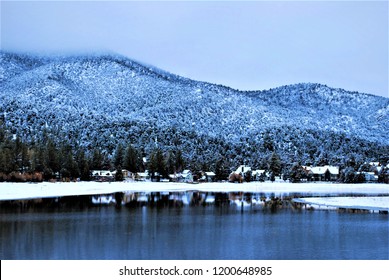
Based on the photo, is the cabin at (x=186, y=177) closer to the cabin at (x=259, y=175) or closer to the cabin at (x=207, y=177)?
the cabin at (x=207, y=177)

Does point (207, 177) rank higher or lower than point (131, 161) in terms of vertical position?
lower

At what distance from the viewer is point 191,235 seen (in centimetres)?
3014

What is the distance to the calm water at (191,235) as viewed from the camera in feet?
80.1

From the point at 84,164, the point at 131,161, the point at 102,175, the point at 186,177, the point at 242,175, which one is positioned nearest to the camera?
the point at 84,164

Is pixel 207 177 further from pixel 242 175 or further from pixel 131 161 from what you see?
pixel 131 161

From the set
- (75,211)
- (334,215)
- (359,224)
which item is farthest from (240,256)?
(75,211)

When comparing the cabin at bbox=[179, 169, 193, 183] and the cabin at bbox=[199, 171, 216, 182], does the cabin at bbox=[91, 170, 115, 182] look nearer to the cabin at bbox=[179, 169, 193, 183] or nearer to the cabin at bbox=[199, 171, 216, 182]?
the cabin at bbox=[179, 169, 193, 183]

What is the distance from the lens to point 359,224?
3512 cm

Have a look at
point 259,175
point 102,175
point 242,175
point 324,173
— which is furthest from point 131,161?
point 324,173

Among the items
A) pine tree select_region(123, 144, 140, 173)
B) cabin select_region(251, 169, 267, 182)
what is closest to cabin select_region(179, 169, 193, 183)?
pine tree select_region(123, 144, 140, 173)

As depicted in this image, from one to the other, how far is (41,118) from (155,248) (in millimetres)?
171599

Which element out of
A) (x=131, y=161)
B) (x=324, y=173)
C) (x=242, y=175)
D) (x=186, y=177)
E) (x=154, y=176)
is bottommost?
(x=186, y=177)
